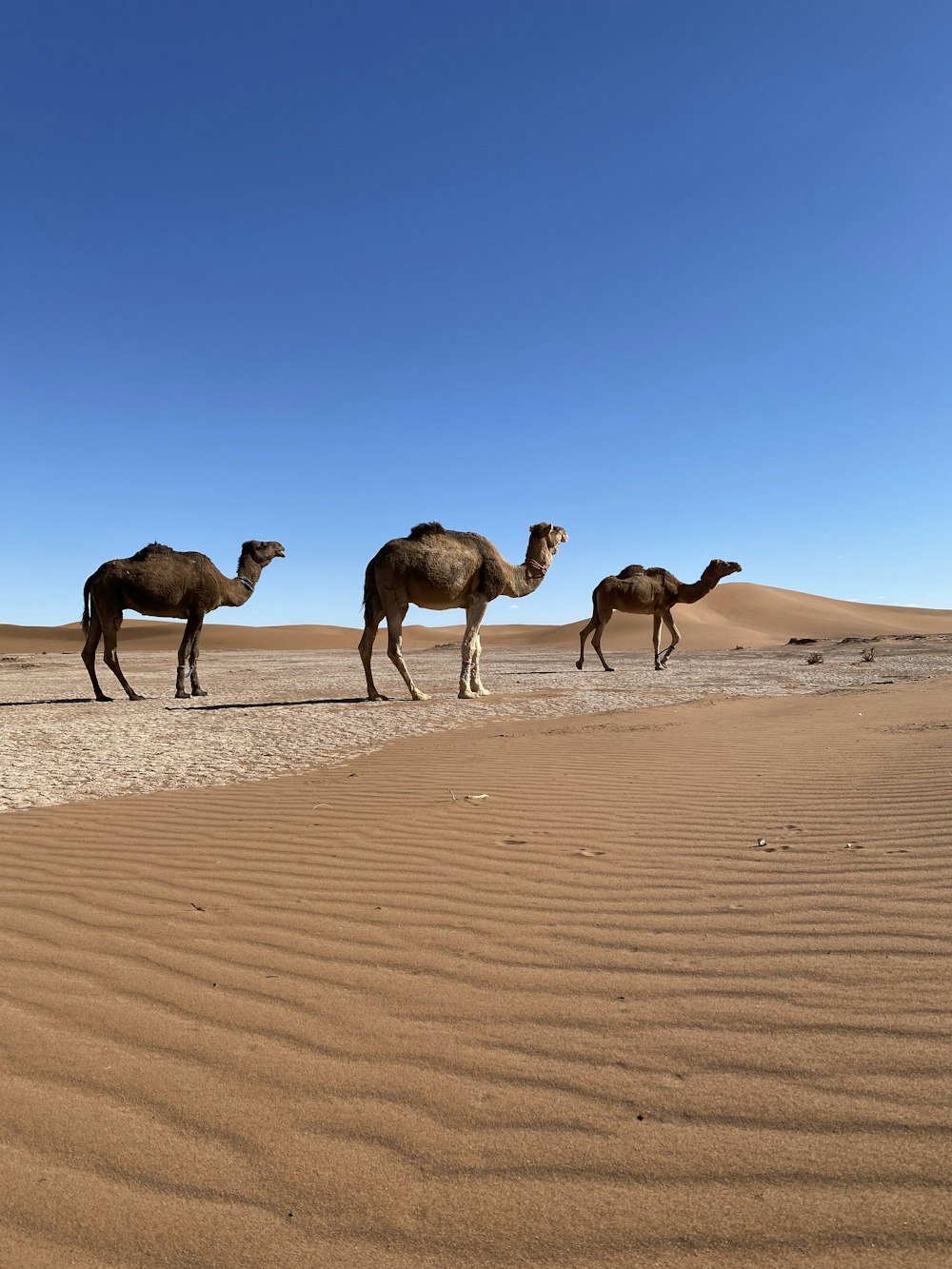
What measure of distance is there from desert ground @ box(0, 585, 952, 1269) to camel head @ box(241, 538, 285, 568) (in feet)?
31.6

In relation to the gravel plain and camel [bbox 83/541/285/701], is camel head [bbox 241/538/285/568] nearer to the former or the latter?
camel [bbox 83/541/285/701]

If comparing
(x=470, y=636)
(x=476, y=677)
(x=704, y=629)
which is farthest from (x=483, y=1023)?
(x=704, y=629)

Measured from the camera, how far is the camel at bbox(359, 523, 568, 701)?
13078 millimetres

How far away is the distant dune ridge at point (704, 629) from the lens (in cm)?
5503

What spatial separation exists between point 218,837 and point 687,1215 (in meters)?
3.87

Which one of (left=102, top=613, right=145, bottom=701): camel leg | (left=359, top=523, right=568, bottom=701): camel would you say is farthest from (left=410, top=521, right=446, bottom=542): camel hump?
(left=102, top=613, right=145, bottom=701): camel leg

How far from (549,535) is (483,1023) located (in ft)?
41.8

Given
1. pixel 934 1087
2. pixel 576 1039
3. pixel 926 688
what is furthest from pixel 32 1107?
pixel 926 688

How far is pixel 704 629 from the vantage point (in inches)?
2178

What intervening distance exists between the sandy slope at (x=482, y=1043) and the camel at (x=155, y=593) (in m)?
9.35

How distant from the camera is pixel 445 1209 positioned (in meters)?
1.77

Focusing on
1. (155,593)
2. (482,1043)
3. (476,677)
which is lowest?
(482,1043)

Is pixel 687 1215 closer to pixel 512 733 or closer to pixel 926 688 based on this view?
pixel 512 733

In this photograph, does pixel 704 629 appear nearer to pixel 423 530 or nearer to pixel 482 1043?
pixel 423 530
